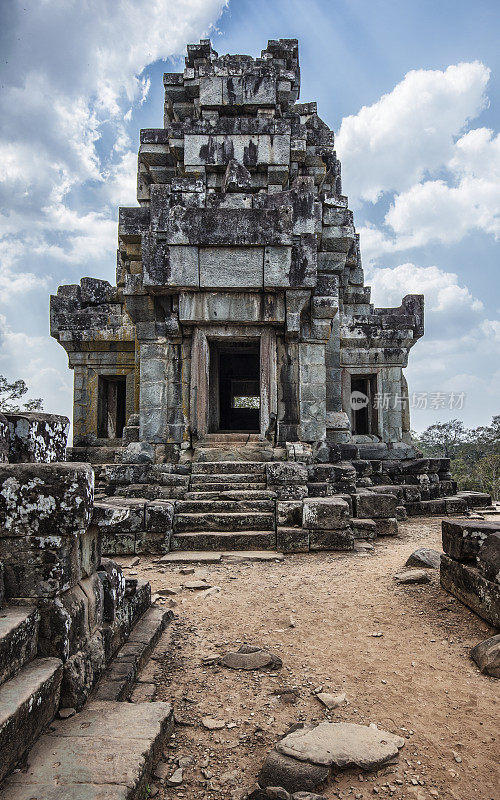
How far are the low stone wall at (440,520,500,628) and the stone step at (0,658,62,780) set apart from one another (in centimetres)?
289

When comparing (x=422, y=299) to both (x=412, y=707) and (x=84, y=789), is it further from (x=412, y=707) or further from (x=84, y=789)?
(x=84, y=789)

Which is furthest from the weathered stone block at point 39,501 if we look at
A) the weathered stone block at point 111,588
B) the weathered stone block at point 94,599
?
the weathered stone block at point 111,588

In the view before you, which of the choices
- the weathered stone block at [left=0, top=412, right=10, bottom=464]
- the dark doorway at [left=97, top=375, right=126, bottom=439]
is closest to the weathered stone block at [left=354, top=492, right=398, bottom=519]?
the weathered stone block at [left=0, top=412, right=10, bottom=464]

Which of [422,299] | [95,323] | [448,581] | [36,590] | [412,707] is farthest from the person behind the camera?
[422,299]

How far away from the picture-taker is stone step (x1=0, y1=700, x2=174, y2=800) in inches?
69.4

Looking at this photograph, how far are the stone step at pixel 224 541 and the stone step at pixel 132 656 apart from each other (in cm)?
225

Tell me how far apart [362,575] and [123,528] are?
2.89m

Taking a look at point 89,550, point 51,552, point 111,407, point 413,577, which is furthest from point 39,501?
point 111,407

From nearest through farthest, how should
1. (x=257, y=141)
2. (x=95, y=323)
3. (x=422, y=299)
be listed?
1. (x=257, y=141)
2. (x=95, y=323)
3. (x=422, y=299)

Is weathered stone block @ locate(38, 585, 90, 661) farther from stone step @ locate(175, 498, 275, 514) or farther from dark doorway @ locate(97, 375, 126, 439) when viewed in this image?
dark doorway @ locate(97, 375, 126, 439)

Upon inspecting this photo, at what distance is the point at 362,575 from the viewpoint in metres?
5.07

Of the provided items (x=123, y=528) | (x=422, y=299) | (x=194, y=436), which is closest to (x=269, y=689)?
(x=123, y=528)

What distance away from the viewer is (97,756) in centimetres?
196

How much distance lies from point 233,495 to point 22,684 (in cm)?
492
